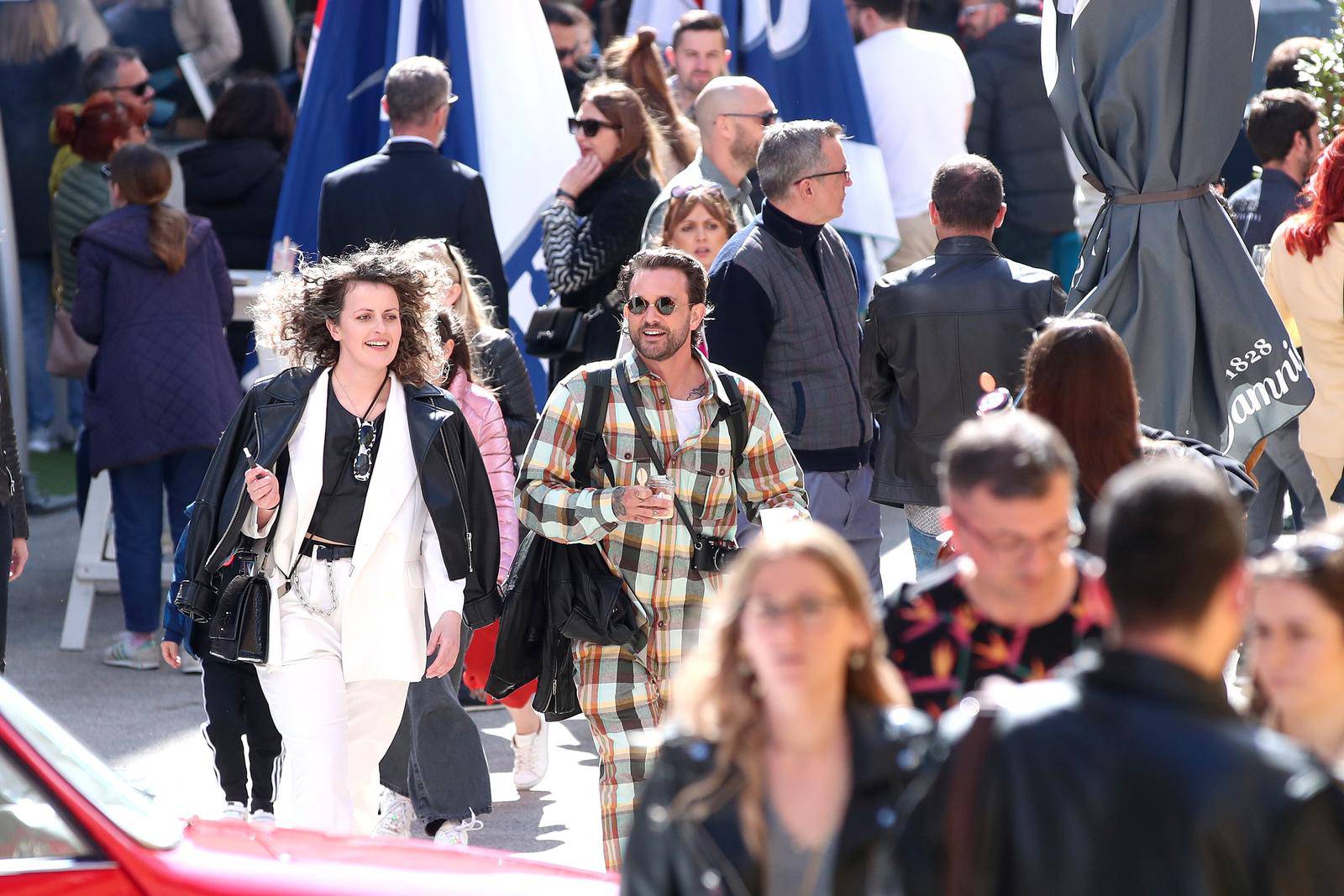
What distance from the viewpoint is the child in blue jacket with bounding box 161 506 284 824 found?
539 centimetres

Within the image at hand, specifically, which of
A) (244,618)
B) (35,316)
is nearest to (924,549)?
(244,618)

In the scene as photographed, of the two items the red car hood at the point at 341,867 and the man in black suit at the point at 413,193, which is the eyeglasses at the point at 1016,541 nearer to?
the red car hood at the point at 341,867

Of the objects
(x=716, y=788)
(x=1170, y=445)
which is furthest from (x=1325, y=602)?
(x=1170, y=445)

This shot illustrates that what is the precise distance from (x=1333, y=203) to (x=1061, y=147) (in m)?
3.73

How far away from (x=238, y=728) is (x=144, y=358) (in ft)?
8.95

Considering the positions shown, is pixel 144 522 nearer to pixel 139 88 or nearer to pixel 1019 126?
pixel 139 88

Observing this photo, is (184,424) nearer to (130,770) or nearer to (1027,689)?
(130,770)

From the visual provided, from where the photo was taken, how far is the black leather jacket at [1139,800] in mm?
2201

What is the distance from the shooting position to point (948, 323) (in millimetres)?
5910

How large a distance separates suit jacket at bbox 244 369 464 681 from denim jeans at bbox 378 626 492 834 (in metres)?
0.61

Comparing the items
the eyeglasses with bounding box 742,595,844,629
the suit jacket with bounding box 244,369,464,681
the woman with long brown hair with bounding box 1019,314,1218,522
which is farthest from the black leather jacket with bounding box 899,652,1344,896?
the suit jacket with bounding box 244,369,464,681

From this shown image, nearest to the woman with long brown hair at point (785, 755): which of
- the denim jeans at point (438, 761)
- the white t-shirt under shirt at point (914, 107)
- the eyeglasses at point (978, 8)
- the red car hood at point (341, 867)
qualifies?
the red car hood at point (341, 867)

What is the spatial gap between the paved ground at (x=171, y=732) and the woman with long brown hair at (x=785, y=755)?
9.74ft

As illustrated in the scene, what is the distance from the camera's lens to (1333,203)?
23.1ft
